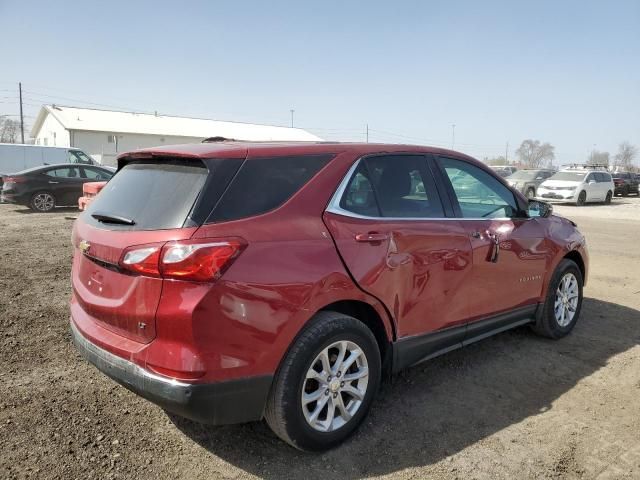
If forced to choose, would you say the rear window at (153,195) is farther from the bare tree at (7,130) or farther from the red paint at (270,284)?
the bare tree at (7,130)

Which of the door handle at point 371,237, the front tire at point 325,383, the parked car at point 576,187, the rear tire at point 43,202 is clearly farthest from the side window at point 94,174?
the parked car at point 576,187

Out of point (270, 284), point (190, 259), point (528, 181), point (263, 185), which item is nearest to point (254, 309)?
point (270, 284)

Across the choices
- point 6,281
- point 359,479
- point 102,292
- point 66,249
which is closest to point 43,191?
point 66,249

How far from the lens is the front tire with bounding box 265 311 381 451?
8.67ft

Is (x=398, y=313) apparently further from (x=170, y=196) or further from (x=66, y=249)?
(x=66, y=249)

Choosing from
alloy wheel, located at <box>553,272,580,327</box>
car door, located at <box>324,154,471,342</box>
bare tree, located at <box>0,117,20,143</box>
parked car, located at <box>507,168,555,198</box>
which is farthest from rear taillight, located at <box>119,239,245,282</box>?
bare tree, located at <box>0,117,20,143</box>

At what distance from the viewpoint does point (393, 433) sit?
122 inches

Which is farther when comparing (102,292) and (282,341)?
(102,292)

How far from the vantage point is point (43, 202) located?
587 inches

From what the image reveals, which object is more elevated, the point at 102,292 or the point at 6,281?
the point at 102,292

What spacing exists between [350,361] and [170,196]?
135cm

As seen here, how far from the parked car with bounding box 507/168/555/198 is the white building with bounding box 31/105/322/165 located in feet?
77.1

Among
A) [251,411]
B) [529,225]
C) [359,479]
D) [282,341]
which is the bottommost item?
[359,479]

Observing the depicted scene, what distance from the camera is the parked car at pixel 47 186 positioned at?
14.5 meters
